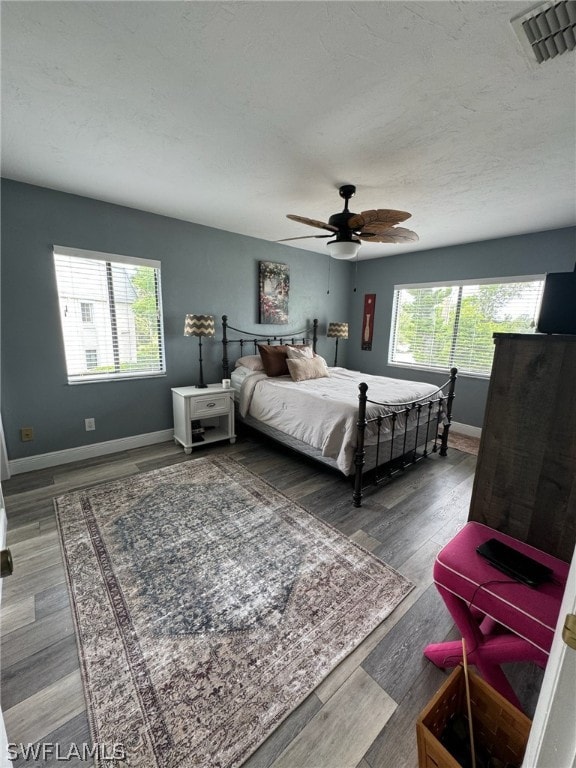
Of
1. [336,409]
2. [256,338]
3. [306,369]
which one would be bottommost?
[336,409]

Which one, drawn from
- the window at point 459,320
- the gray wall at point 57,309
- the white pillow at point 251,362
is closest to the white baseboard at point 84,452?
the gray wall at point 57,309

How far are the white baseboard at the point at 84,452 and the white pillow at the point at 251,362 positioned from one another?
1185mm

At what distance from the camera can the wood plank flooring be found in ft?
3.53

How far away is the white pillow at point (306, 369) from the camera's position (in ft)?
11.9

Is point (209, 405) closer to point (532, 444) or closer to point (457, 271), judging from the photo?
point (532, 444)

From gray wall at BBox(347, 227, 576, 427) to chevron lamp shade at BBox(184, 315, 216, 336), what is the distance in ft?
9.73

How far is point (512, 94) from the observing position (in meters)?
1.50

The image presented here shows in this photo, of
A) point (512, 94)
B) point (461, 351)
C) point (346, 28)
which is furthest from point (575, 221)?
point (346, 28)

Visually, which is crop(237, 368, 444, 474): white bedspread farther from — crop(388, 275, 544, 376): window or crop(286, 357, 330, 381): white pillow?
crop(388, 275, 544, 376): window

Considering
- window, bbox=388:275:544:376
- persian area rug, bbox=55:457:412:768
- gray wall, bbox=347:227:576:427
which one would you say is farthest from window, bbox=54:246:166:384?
window, bbox=388:275:544:376

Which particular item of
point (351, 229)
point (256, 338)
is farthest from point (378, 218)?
point (256, 338)

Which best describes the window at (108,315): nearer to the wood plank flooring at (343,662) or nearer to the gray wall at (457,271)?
the wood plank flooring at (343,662)

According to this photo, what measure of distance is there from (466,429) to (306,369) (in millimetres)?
2388

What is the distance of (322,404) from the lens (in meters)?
2.75
